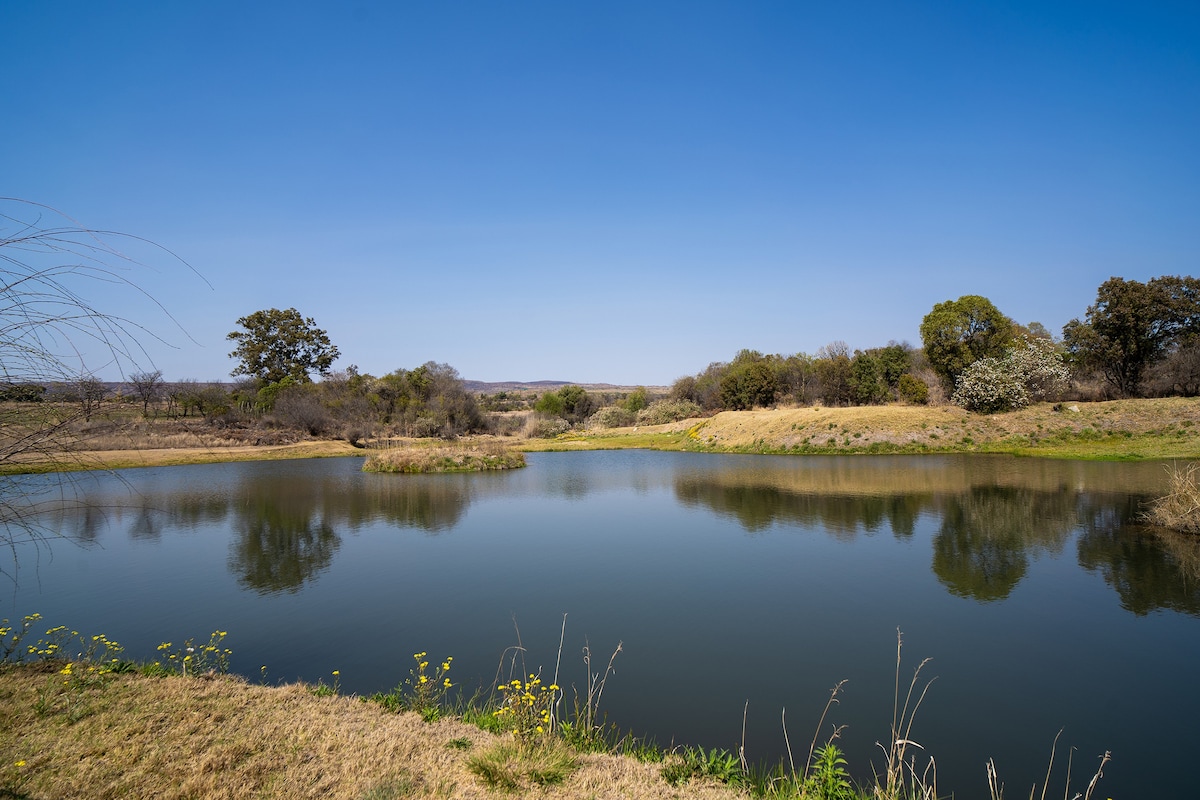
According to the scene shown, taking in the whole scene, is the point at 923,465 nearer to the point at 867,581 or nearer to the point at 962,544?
the point at 962,544

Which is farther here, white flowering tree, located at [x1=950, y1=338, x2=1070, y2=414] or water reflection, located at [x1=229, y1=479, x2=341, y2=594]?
white flowering tree, located at [x1=950, y1=338, x2=1070, y2=414]

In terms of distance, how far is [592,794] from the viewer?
4.34m

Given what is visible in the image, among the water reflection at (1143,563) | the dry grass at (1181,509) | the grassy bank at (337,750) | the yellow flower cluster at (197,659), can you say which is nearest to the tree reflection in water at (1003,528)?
the water reflection at (1143,563)

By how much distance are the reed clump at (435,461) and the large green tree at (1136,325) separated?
35.9 meters

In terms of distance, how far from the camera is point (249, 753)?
4.69 m

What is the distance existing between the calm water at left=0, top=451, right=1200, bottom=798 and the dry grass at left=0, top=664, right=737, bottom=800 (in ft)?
4.86

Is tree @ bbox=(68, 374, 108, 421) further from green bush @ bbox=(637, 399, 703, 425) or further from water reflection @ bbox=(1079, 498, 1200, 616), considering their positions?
green bush @ bbox=(637, 399, 703, 425)

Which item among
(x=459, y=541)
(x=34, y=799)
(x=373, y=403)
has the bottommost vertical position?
(x=459, y=541)

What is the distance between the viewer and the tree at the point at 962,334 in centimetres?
3734

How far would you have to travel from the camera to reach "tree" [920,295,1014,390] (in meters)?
37.3

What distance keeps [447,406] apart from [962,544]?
1753 inches

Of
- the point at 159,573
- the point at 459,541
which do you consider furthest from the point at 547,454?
the point at 159,573

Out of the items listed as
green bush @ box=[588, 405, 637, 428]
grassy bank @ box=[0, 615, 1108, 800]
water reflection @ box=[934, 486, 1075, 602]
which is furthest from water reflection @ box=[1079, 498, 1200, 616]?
green bush @ box=[588, 405, 637, 428]

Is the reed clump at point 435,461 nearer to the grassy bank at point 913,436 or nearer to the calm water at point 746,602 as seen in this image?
the grassy bank at point 913,436
